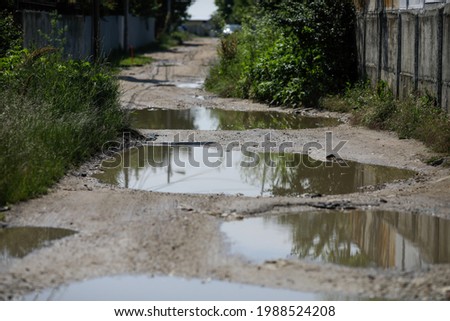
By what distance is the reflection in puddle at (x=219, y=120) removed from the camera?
17.7 meters

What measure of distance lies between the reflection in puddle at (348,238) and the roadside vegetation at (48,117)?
2.60m

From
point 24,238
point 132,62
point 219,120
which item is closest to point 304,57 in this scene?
point 219,120

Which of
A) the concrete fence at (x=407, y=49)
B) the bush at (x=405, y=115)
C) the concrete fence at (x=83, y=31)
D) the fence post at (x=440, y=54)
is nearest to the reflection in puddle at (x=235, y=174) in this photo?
the bush at (x=405, y=115)

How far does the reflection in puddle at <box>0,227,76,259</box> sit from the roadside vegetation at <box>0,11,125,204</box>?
100 cm

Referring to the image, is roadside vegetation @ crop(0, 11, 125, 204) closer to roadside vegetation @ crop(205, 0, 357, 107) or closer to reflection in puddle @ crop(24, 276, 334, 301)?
reflection in puddle @ crop(24, 276, 334, 301)

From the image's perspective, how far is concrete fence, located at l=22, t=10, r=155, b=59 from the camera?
76.2ft

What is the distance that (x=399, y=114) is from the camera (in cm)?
1625

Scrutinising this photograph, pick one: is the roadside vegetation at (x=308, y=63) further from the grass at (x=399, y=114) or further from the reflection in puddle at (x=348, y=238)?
the reflection in puddle at (x=348, y=238)

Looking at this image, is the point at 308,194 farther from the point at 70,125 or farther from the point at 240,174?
the point at 70,125

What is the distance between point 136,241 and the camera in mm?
8266

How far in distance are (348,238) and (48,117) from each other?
4.93 metres

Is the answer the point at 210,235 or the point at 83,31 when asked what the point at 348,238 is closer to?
the point at 210,235

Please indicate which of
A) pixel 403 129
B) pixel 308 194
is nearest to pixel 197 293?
pixel 308 194

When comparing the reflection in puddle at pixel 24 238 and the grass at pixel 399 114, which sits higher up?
the grass at pixel 399 114
